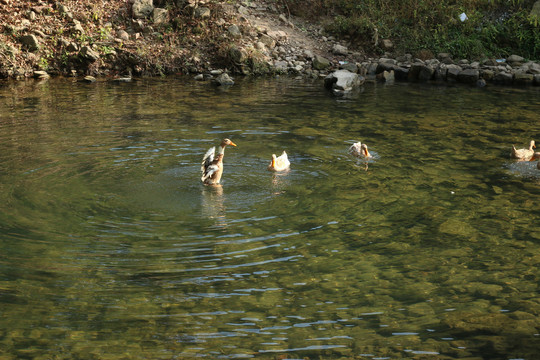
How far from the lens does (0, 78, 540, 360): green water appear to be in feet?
19.5

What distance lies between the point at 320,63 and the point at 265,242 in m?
16.4

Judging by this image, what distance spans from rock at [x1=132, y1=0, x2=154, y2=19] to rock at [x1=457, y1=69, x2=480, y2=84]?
468 inches

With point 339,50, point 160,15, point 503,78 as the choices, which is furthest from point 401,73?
point 160,15

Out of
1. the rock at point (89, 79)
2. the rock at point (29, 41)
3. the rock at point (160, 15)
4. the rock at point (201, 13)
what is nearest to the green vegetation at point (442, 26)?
the rock at point (201, 13)

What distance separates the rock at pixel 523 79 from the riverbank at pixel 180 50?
0.03m

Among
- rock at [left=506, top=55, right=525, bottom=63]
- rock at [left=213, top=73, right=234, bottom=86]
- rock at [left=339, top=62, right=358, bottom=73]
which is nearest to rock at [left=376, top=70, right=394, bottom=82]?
rock at [left=339, top=62, right=358, bottom=73]

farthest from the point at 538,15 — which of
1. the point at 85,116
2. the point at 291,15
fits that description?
the point at 85,116

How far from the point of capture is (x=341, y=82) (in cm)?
1995

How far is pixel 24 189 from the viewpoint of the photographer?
9719 millimetres

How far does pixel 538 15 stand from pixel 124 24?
16077mm

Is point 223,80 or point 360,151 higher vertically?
point 223,80

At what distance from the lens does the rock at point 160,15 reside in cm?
2356

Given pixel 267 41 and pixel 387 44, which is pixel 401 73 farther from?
pixel 267 41

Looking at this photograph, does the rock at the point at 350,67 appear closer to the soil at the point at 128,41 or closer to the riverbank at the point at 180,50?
the riverbank at the point at 180,50
